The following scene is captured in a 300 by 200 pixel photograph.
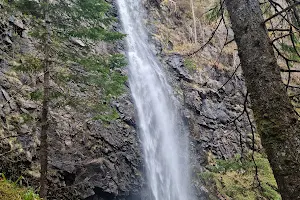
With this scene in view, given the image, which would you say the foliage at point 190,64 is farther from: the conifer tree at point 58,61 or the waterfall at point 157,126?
the conifer tree at point 58,61

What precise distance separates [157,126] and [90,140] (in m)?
4.16

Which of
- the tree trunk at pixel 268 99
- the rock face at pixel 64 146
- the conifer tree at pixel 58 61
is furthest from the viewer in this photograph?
the rock face at pixel 64 146

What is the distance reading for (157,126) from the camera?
537 inches

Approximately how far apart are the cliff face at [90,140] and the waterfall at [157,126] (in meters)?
0.48

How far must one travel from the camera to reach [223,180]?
13.2 metres

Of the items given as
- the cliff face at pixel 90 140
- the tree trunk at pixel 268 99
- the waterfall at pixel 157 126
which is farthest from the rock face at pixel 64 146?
the tree trunk at pixel 268 99

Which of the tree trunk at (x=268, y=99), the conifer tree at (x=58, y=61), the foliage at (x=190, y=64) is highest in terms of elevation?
the foliage at (x=190, y=64)

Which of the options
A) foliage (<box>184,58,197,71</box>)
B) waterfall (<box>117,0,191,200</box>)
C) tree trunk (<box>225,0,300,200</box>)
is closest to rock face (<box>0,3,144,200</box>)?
waterfall (<box>117,0,191,200</box>)

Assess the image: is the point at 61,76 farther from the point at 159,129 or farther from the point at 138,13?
the point at 138,13

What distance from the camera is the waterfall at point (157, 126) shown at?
11.9 meters

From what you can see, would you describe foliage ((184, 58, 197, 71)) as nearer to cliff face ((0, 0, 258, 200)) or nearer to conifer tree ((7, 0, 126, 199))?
cliff face ((0, 0, 258, 200))

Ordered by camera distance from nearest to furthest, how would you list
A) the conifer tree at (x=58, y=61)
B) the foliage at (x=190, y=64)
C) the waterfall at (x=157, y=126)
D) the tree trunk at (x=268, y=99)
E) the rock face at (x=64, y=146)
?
1. the tree trunk at (x=268, y=99)
2. the conifer tree at (x=58, y=61)
3. the rock face at (x=64, y=146)
4. the waterfall at (x=157, y=126)
5. the foliage at (x=190, y=64)

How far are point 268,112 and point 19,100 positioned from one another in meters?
7.86

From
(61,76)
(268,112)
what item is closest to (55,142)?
(61,76)
